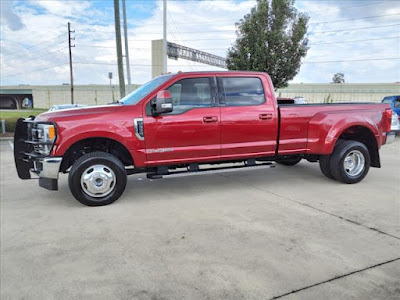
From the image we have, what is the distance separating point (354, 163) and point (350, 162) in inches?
3.8

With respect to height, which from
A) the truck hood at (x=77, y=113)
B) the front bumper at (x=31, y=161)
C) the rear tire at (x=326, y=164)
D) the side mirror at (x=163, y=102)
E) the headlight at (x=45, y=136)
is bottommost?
the rear tire at (x=326, y=164)

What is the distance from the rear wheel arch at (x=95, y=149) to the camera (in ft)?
16.5

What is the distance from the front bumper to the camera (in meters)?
4.70

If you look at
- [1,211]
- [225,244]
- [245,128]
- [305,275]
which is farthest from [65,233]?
[245,128]

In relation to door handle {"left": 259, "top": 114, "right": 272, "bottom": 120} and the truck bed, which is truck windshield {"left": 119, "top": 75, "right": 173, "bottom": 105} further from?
the truck bed

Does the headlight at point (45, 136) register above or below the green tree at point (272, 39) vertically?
below

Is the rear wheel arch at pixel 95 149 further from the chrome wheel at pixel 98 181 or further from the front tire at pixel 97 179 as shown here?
the chrome wheel at pixel 98 181

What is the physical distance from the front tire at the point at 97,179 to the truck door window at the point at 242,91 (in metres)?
2.05

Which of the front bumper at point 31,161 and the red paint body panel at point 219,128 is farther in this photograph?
the red paint body panel at point 219,128

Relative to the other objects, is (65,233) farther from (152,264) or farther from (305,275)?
(305,275)

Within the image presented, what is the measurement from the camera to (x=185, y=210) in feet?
15.6

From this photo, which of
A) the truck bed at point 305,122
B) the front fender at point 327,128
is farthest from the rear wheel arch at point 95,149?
the front fender at point 327,128

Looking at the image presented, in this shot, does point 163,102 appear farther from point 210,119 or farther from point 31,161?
point 31,161

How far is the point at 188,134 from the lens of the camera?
518 cm
